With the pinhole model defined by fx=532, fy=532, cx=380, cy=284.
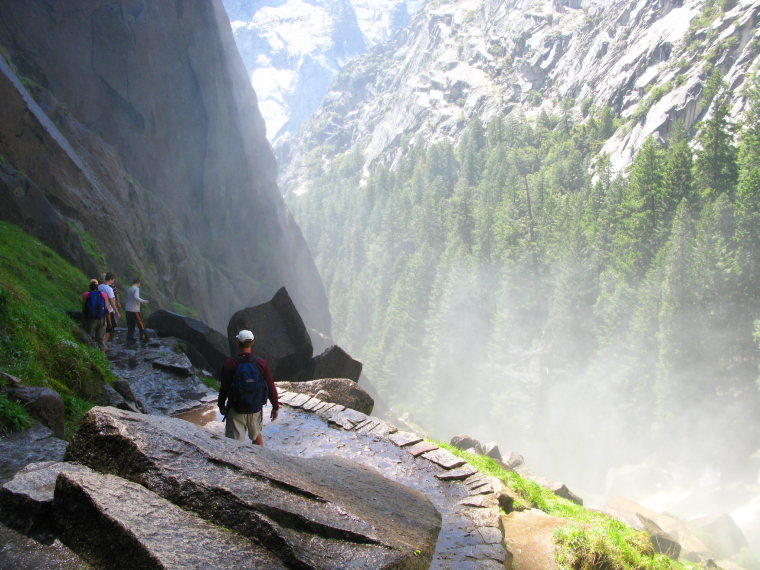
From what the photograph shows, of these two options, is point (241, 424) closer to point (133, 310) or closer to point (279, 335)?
point (279, 335)

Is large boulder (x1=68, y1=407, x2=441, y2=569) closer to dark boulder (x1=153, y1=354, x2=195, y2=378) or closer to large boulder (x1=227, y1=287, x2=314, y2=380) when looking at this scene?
dark boulder (x1=153, y1=354, x2=195, y2=378)

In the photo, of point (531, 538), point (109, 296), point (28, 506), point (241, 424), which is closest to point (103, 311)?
point (109, 296)

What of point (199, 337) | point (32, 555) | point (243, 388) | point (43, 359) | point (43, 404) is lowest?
point (32, 555)

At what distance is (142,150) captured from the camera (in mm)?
39812

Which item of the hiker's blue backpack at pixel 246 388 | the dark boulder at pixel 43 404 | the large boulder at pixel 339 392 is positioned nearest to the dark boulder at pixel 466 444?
the large boulder at pixel 339 392

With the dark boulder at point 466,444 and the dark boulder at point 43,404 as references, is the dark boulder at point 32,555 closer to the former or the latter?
the dark boulder at point 43,404

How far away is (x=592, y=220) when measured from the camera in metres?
60.7

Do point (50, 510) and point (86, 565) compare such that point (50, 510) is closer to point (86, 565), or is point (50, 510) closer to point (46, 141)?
point (86, 565)

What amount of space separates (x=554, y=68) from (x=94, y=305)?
119 m

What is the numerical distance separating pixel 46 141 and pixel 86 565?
2246 cm

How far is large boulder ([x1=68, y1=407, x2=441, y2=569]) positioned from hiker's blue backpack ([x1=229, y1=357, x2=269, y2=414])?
5.32 feet

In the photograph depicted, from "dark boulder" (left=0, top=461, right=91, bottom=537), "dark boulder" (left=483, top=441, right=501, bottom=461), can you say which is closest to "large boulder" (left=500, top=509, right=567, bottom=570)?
"dark boulder" (left=0, top=461, right=91, bottom=537)

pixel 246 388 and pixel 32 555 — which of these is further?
pixel 246 388

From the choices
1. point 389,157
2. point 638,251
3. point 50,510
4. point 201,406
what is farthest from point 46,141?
point 389,157
